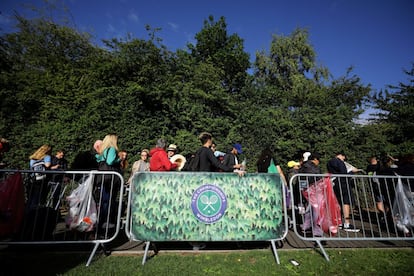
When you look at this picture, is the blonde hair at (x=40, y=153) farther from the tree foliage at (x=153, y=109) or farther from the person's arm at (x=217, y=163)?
the person's arm at (x=217, y=163)

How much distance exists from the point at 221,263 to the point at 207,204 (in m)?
0.93

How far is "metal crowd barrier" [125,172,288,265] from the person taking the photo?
3.49m

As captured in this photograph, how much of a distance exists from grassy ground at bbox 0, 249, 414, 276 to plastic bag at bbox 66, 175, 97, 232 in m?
0.55

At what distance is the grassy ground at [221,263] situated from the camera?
3.04 metres

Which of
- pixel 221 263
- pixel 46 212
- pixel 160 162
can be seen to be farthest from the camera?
pixel 160 162

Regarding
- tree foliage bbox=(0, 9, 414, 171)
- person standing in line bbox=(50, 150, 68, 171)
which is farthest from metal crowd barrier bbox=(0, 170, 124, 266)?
tree foliage bbox=(0, 9, 414, 171)

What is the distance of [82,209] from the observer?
3.52 m

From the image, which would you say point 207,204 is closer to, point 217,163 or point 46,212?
point 217,163

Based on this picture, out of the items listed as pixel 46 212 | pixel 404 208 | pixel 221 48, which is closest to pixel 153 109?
pixel 46 212

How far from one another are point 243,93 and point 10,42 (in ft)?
50.0

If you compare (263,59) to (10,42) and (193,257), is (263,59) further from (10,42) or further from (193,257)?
(193,257)

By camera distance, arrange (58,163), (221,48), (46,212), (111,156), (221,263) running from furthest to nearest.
→ 1. (221,48)
2. (58,163)
3. (111,156)
4. (46,212)
5. (221,263)

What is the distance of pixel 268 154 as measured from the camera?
226 inches

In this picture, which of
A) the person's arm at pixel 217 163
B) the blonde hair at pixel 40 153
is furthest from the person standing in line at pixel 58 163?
the person's arm at pixel 217 163
